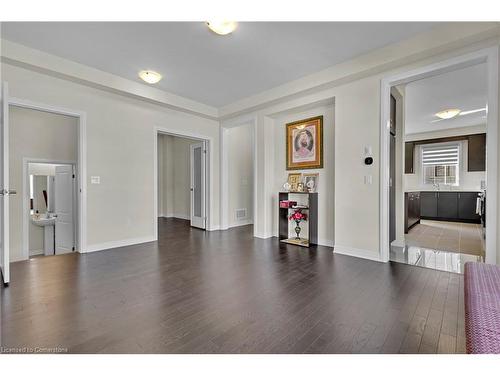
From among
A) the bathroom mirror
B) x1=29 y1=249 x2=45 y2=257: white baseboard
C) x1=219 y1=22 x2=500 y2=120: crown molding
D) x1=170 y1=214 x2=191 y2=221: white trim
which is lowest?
x1=29 y1=249 x2=45 y2=257: white baseboard

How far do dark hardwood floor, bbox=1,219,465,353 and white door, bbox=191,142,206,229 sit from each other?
237 cm

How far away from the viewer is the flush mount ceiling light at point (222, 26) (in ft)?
7.64

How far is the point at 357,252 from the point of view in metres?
3.33

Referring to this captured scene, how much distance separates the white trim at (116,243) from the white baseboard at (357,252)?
322cm

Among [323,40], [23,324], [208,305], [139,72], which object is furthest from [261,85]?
[23,324]

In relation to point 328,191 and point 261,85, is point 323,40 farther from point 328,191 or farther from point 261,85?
point 328,191

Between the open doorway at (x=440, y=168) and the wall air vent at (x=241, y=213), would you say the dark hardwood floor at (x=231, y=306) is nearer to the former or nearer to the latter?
the open doorway at (x=440, y=168)

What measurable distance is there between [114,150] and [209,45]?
2358mm

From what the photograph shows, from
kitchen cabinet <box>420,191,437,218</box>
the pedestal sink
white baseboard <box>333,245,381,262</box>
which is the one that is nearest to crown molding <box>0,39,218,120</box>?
the pedestal sink

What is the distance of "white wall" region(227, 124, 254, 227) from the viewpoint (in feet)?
19.4

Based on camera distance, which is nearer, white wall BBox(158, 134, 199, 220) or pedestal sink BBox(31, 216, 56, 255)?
pedestal sink BBox(31, 216, 56, 255)

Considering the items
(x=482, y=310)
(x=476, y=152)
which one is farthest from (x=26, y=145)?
(x=476, y=152)

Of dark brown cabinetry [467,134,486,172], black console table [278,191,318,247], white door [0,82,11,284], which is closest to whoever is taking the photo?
white door [0,82,11,284]

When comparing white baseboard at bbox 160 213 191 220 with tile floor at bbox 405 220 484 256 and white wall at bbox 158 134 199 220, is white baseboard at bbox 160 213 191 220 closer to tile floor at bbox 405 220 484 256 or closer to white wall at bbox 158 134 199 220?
white wall at bbox 158 134 199 220
